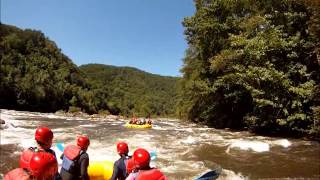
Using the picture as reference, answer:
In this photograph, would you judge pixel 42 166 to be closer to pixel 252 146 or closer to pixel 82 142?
pixel 82 142

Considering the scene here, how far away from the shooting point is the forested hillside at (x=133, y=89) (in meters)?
113

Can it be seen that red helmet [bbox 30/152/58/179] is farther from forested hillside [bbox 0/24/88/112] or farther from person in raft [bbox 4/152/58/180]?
forested hillside [bbox 0/24/88/112]

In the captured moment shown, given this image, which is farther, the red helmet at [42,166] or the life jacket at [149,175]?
the life jacket at [149,175]

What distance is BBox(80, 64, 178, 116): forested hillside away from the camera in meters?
113

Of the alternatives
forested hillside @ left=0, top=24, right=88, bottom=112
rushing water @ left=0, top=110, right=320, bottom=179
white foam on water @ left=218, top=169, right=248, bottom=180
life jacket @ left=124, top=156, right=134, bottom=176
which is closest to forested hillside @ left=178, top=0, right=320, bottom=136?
rushing water @ left=0, top=110, right=320, bottom=179

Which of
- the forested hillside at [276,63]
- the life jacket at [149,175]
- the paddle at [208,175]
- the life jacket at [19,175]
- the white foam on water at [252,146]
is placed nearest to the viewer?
the life jacket at [19,175]

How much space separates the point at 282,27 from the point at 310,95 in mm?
4225

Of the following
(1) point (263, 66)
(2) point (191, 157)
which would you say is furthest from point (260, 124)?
(2) point (191, 157)

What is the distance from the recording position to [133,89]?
144 meters

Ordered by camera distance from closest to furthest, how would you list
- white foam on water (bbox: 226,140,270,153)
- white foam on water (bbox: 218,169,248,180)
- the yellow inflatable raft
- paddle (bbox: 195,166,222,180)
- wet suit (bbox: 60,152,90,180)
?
wet suit (bbox: 60,152,90,180), paddle (bbox: 195,166,222,180), the yellow inflatable raft, white foam on water (bbox: 218,169,248,180), white foam on water (bbox: 226,140,270,153)

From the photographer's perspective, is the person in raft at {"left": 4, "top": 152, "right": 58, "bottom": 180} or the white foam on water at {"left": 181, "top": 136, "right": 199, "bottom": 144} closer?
the person in raft at {"left": 4, "top": 152, "right": 58, "bottom": 180}

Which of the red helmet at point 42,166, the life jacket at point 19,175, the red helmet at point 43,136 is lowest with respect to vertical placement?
the life jacket at point 19,175

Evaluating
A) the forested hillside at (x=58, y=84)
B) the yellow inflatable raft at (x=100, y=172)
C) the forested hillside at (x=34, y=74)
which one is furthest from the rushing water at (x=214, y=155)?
the forested hillside at (x=58, y=84)

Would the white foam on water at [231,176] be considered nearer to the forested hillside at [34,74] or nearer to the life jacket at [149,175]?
the life jacket at [149,175]
